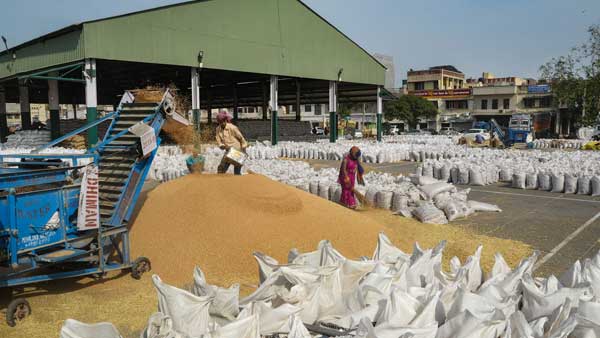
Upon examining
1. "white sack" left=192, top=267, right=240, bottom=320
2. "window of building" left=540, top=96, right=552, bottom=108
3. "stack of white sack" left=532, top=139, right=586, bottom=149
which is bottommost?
"white sack" left=192, top=267, right=240, bottom=320

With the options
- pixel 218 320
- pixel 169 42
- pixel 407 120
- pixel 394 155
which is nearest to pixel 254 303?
pixel 218 320

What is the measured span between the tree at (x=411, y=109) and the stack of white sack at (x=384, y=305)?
52363 millimetres

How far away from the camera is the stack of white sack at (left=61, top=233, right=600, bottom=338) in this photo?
246 centimetres

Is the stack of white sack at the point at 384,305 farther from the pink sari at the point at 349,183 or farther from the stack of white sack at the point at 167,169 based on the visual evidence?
the stack of white sack at the point at 167,169

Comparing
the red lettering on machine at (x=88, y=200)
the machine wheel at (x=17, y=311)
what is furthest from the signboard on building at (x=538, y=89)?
the machine wheel at (x=17, y=311)

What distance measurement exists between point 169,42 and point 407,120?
134ft

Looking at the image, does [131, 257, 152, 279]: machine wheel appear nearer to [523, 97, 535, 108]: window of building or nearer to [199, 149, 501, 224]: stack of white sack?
[199, 149, 501, 224]: stack of white sack

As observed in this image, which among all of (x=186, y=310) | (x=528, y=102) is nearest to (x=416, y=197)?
(x=186, y=310)

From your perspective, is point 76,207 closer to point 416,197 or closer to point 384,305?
point 384,305

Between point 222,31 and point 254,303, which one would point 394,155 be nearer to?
point 222,31

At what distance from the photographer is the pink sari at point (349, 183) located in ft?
26.9

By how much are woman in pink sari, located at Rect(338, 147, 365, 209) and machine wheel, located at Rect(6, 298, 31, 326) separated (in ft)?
18.1

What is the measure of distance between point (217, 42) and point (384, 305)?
19084 mm

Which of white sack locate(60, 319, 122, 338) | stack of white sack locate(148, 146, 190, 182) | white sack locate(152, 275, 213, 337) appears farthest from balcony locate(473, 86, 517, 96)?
white sack locate(60, 319, 122, 338)
